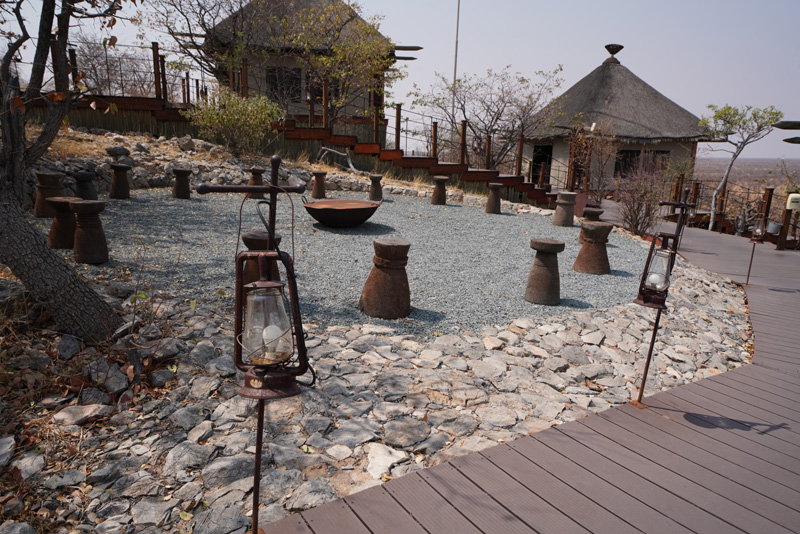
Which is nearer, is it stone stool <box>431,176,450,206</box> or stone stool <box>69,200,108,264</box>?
stone stool <box>69,200,108,264</box>

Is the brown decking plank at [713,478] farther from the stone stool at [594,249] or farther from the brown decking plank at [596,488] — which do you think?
the stone stool at [594,249]

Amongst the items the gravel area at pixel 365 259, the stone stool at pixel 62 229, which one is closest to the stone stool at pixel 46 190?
the gravel area at pixel 365 259

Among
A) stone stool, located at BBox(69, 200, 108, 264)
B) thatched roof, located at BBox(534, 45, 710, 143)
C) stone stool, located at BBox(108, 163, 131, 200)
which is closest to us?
stone stool, located at BBox(69, 200, 108, 264)

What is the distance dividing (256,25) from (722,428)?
1563cm

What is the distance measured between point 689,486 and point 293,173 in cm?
991

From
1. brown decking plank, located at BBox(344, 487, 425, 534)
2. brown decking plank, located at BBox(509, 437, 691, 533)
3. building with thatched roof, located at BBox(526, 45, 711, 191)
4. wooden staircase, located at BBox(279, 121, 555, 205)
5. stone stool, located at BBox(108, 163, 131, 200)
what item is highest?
building with thatched roof, located at BBox(526, 45, 711, 191)

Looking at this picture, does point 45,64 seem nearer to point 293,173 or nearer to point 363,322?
point 363,322

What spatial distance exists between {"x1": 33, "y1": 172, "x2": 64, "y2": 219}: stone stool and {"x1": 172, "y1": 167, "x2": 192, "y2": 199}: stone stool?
2367 mm

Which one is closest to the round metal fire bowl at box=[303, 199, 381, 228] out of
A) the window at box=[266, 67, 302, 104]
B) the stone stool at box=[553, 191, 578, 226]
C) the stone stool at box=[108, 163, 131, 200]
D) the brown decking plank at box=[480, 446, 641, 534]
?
the stone stool at box=[108, 163, 131, 200]

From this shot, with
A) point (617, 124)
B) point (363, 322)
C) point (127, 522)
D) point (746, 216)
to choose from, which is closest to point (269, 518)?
point (127, 522)

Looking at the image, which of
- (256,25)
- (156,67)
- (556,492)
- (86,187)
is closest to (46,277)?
(556,492)

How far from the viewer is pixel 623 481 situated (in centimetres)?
240

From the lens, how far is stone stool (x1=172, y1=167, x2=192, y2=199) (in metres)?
8.95

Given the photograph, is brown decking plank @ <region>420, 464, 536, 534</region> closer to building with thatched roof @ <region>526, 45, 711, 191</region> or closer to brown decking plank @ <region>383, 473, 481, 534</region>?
brown decking plank @ <region>383, 473, 481, 534</region>
